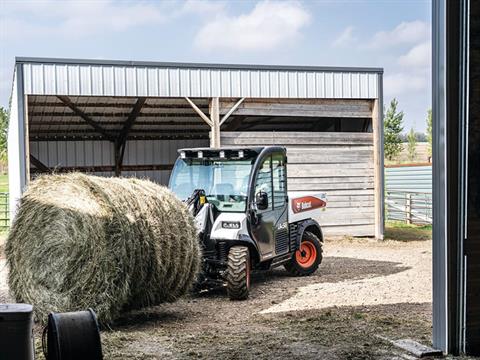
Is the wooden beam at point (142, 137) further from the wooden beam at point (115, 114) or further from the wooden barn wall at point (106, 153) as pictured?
the wooden beam at point (115, 114)

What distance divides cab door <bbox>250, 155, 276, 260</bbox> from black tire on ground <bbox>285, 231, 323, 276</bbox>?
119 cm

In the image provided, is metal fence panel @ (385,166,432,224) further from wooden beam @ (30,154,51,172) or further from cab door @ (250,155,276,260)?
cab door @ (250,155,276,260)

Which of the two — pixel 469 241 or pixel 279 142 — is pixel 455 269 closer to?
pixel 469 241

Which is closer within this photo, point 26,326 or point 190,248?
point 26,326

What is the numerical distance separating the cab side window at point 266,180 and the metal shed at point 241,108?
5847 mm

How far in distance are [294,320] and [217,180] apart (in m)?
3.05

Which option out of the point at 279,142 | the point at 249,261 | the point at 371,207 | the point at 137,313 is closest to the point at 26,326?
the point at 137,313

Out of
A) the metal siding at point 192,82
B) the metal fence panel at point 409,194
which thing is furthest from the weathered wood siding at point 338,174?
the metal fence panel at point 409,194

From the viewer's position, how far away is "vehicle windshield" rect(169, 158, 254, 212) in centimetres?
1073

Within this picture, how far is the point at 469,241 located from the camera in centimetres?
654

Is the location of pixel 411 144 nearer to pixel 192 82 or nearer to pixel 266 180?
pixel 192 82

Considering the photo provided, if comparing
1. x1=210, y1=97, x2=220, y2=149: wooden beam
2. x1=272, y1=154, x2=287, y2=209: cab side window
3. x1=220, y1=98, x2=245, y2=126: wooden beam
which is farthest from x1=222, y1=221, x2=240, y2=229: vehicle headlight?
x1=220, y1=98, x2=245, y2=126: wooden beam

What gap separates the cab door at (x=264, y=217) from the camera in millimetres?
10664

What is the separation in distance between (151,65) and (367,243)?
659 cm
